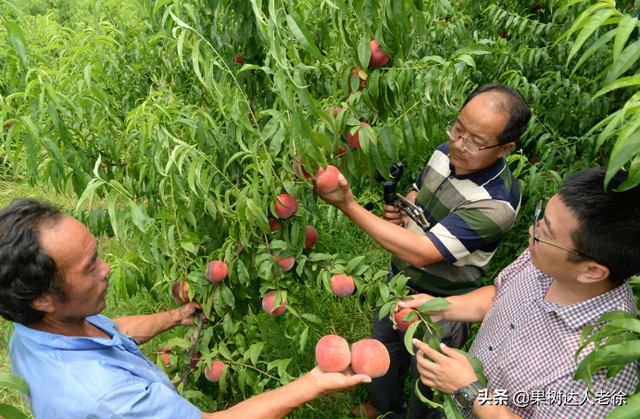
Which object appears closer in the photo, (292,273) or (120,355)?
(120,355)

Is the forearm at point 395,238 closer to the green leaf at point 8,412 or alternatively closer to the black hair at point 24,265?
the black hair at point 24,265

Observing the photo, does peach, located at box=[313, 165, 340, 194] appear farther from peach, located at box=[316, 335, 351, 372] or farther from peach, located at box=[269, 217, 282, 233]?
peach, located at box=[316, 335, 351, 372]

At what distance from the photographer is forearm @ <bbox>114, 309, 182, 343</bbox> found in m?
1.88

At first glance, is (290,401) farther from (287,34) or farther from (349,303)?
(349,303)

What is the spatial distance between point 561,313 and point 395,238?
2.43 ft

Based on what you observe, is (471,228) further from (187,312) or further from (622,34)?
(187,312)

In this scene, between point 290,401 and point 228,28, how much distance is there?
158cm

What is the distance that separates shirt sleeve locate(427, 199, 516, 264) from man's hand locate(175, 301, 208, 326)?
1.13m

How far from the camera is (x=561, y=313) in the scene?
1386 mm

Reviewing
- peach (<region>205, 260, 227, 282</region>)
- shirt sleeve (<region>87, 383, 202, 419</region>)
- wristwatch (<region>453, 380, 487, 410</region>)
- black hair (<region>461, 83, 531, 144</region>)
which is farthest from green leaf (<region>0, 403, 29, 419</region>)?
black hair (<region>461, 83, 531, 144</region>)

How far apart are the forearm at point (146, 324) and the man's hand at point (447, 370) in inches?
44.1

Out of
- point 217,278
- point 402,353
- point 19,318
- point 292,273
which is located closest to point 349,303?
point 402,353

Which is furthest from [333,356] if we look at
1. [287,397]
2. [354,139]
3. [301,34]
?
[301,34]

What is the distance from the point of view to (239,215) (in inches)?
60.5
